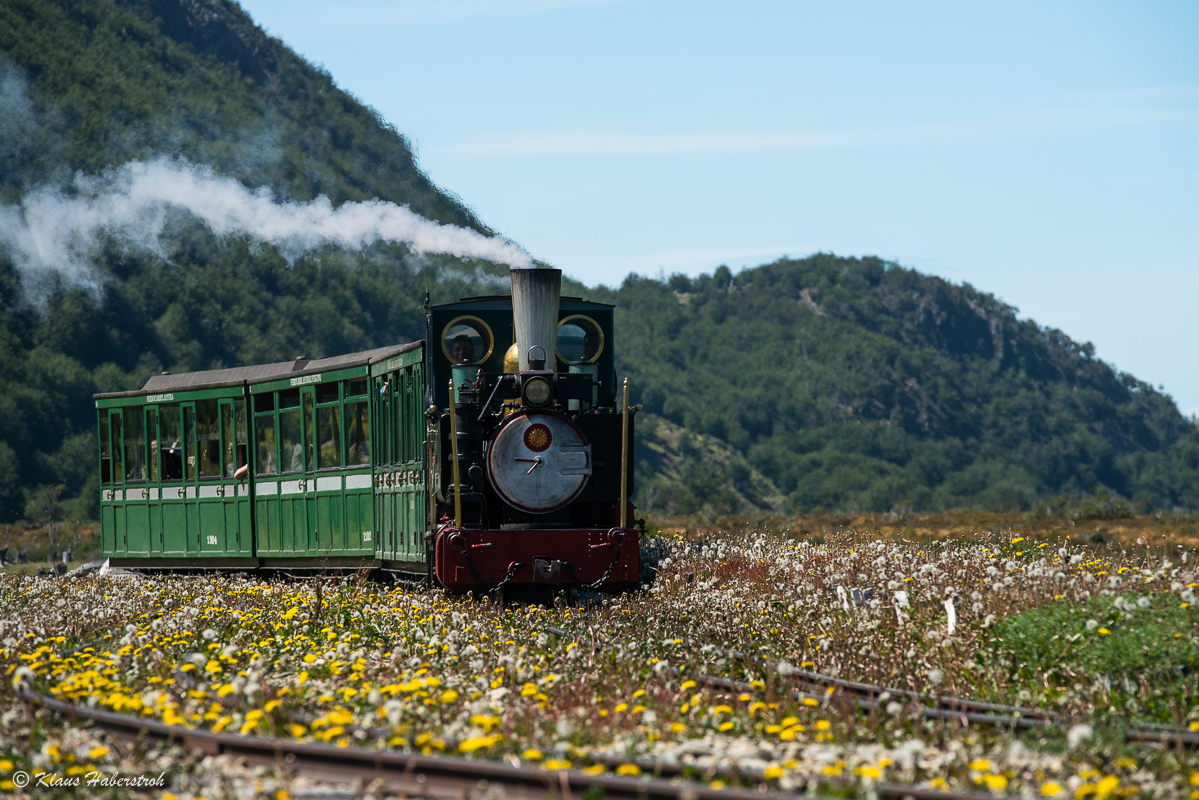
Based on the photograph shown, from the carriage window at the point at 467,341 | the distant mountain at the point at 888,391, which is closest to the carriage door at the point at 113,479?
the carriage window at the point at 467,341

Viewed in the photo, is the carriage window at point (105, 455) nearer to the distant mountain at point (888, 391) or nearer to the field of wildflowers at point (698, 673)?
the field of wildflowers at point (698, 673)

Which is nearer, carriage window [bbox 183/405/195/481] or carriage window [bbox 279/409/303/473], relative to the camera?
carriage window [bbox 279/409/303/473]

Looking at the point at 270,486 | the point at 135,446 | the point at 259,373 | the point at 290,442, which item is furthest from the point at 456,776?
the point at 135,446

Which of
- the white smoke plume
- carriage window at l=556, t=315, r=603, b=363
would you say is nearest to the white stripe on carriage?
carriage window at l=556, t=315, r=603, b=363

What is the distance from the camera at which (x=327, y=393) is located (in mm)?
14547

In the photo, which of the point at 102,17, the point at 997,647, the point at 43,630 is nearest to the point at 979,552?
the point at 997,647

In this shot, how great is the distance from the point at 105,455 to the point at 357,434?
20.6 feet

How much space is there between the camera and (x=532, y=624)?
9.63m

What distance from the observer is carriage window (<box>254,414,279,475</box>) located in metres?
15.6

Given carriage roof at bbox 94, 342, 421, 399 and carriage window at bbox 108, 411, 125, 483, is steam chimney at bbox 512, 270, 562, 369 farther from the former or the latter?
carriage window at bbox 108, 411, 125, 483

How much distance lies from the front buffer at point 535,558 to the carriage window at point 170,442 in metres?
7.46

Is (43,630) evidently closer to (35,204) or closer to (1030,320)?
(35,204)

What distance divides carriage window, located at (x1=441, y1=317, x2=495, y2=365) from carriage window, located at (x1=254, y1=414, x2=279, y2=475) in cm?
465

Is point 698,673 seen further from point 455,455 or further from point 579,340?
point 579,340
